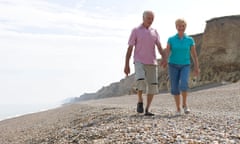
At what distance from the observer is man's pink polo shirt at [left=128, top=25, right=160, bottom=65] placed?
8.23 metres

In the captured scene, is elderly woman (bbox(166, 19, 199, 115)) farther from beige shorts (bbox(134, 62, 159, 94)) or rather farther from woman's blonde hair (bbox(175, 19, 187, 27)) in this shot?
beige shorts (bbox(134, 62, 159, 94))

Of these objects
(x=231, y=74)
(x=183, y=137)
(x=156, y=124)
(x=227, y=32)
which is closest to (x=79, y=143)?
(x=156, y=124)

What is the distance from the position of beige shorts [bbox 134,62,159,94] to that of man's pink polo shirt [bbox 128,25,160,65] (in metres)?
0.12

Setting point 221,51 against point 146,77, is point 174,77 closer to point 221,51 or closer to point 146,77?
point 146,77

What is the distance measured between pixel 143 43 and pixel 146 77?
0.71m

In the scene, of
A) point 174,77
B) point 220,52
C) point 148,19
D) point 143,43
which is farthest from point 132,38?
point 220,52

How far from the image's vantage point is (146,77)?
8359 millimetres

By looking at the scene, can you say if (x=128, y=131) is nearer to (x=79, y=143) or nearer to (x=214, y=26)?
(x=79, y=143)

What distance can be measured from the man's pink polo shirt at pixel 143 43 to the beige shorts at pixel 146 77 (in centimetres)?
12

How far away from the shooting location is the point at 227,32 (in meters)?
34.5

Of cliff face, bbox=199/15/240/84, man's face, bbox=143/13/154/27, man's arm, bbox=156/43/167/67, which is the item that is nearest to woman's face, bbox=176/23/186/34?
man's arm, bbox=156/43/167/67

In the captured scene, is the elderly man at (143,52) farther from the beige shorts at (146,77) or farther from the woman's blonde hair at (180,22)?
the woman's blonde hair at (180,22)

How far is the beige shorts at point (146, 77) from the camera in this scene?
324 inches

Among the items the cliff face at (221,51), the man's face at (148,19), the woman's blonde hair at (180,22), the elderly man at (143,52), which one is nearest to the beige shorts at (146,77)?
the elderly man at (143,52)
